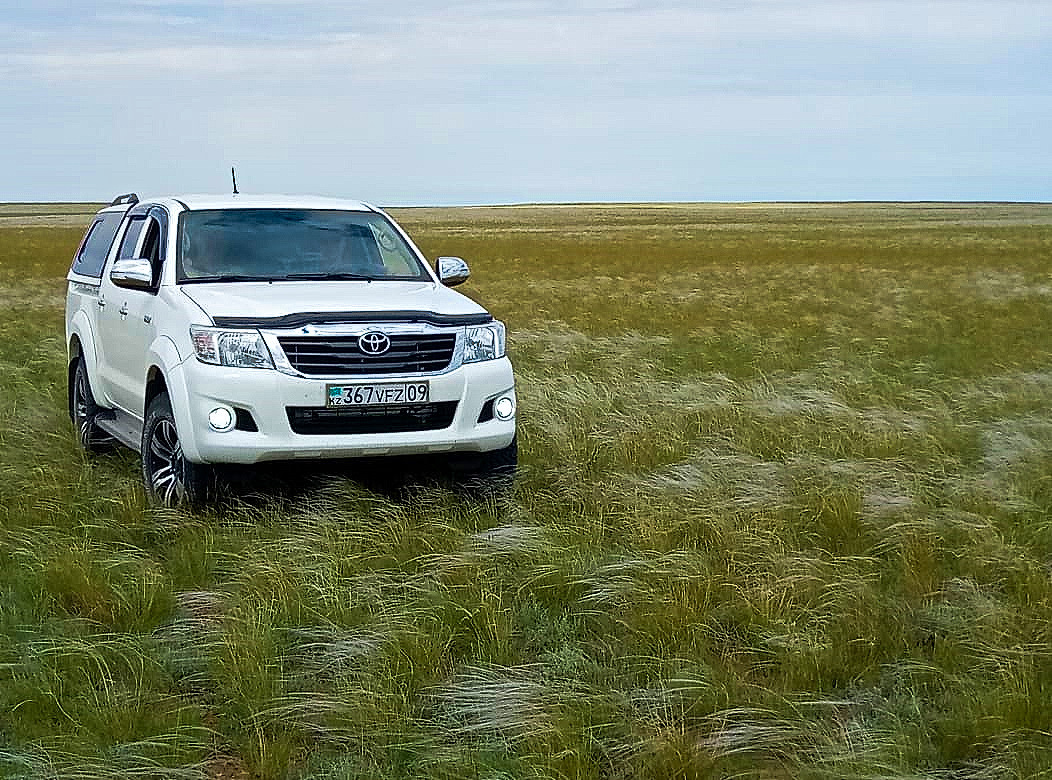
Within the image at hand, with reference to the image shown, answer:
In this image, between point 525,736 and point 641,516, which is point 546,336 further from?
point 525,736

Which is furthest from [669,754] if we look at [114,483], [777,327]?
[777,327]

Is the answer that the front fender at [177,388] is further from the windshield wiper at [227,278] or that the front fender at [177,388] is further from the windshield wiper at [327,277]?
the windshield wiper at [327,277]

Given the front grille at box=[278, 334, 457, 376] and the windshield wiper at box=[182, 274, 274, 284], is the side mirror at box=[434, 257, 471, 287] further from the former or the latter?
the front grille at box=[278, 334, 457, 376]

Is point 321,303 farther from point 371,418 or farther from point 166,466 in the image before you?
point 166,466

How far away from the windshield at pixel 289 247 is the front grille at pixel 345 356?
1179 millimetres

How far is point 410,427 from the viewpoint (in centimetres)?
659

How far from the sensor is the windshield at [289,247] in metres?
7.51

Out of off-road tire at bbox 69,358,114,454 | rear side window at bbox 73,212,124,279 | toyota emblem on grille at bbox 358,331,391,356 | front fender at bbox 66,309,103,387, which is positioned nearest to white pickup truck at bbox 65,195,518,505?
toyota emblem on grille at bbox 358,331,391,356

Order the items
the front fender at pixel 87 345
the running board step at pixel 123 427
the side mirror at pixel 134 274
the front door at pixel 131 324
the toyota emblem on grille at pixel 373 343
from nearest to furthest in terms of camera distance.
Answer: the toyota emblem on grille at pixel 373 343 < the side mirror at pixel 134 274 < the front door at pixel 131 324 < the running board step at pixel 123 427 < the front fender at pixel 87 345

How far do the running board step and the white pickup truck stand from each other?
0.10 feet

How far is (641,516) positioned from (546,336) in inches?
441

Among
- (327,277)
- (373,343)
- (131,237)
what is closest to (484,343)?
(373,343)

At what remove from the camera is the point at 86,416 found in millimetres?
8992

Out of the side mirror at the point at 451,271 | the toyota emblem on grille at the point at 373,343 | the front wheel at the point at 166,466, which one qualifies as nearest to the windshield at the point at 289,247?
the side mirror at the point at 451,271
